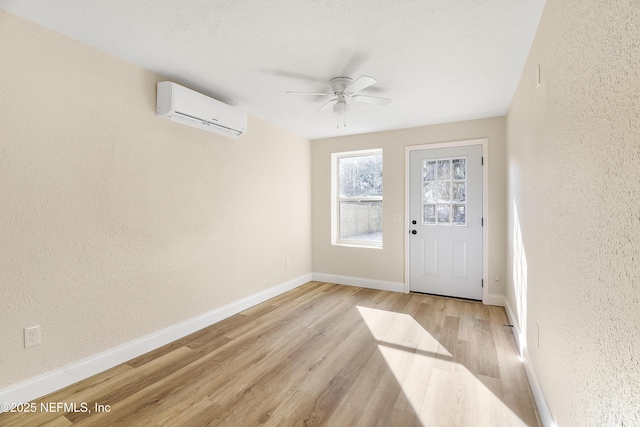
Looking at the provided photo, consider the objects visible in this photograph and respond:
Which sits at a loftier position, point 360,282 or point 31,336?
point 31,336

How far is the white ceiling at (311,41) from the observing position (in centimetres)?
180

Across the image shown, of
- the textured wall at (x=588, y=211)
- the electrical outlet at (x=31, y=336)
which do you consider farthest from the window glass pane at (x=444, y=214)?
the electrical outlet at (x=31, y=336)

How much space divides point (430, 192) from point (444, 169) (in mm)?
360

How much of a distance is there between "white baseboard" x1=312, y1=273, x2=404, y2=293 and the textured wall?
2.48 meters

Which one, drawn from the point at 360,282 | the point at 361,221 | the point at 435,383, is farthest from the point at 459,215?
the point at 435,383

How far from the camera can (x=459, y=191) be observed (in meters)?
4.06

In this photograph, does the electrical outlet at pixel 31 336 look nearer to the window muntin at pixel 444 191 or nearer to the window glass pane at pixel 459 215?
the window muntin at pixel 444 191

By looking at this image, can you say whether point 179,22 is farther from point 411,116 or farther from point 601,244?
point 411,116

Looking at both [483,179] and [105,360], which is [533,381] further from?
[105,360]

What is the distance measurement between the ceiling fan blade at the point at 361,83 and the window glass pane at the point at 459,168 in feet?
7.01

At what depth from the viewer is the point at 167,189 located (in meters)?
2.77

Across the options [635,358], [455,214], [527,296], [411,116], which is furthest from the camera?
[455,214]

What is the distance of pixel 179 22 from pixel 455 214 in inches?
145

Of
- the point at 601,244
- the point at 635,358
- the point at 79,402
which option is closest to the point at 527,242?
the point at 601,244
